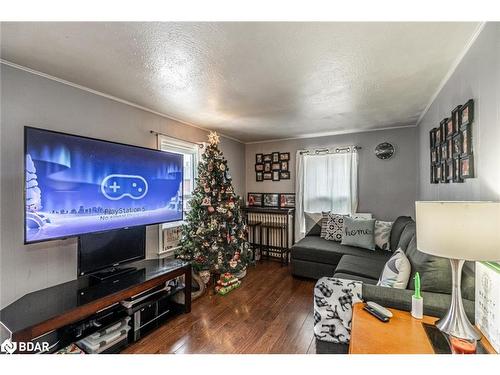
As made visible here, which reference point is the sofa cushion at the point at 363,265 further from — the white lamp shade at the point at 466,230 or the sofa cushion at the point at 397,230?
the white lamp shade at the point at 466,230

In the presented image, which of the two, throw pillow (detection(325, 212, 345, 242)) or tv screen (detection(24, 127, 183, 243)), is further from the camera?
throw pillow (detection(325, 212, 345, 242))

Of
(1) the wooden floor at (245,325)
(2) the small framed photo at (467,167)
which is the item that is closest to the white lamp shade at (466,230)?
(2) the small framed photo at (467,167)

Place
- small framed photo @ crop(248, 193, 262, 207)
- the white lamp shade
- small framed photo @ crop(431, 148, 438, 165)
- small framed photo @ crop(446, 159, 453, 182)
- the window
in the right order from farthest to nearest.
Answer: small framed photo @ crop(248, 193, 262, 207) → the window → small framed photo @ crop(431, 148, 438, 165) → small framed photo @ crop(446, 159, 453, 182) → the white lamp shade

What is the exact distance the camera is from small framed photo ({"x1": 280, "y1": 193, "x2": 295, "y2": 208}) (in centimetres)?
440

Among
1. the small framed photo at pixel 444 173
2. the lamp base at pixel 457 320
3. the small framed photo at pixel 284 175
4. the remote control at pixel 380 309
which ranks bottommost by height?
the remote control at pixel 380 309

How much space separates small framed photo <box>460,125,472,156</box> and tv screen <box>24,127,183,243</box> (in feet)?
8.57

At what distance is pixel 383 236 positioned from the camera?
3154 mm

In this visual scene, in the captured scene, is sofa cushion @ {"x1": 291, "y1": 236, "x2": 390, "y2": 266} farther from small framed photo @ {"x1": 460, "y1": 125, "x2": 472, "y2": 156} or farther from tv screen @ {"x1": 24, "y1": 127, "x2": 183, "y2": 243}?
tv screen @ {"x1": 24, "y1": 127, "x2": 183, "y2": 243}

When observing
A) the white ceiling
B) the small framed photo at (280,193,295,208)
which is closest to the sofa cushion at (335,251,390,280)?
the small framed photo at (280,193,295,208)

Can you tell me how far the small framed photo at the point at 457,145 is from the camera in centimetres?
159

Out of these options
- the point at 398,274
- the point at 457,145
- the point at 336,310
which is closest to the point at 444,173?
the point at 457,145

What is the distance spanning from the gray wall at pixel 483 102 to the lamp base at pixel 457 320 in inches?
18.7

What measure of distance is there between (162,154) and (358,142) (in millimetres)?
3137

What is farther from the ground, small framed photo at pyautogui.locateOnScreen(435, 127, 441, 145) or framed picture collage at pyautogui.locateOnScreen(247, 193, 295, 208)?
small framed photo at pyautogui.locateOnScreen(435, 127, 441, 145)
